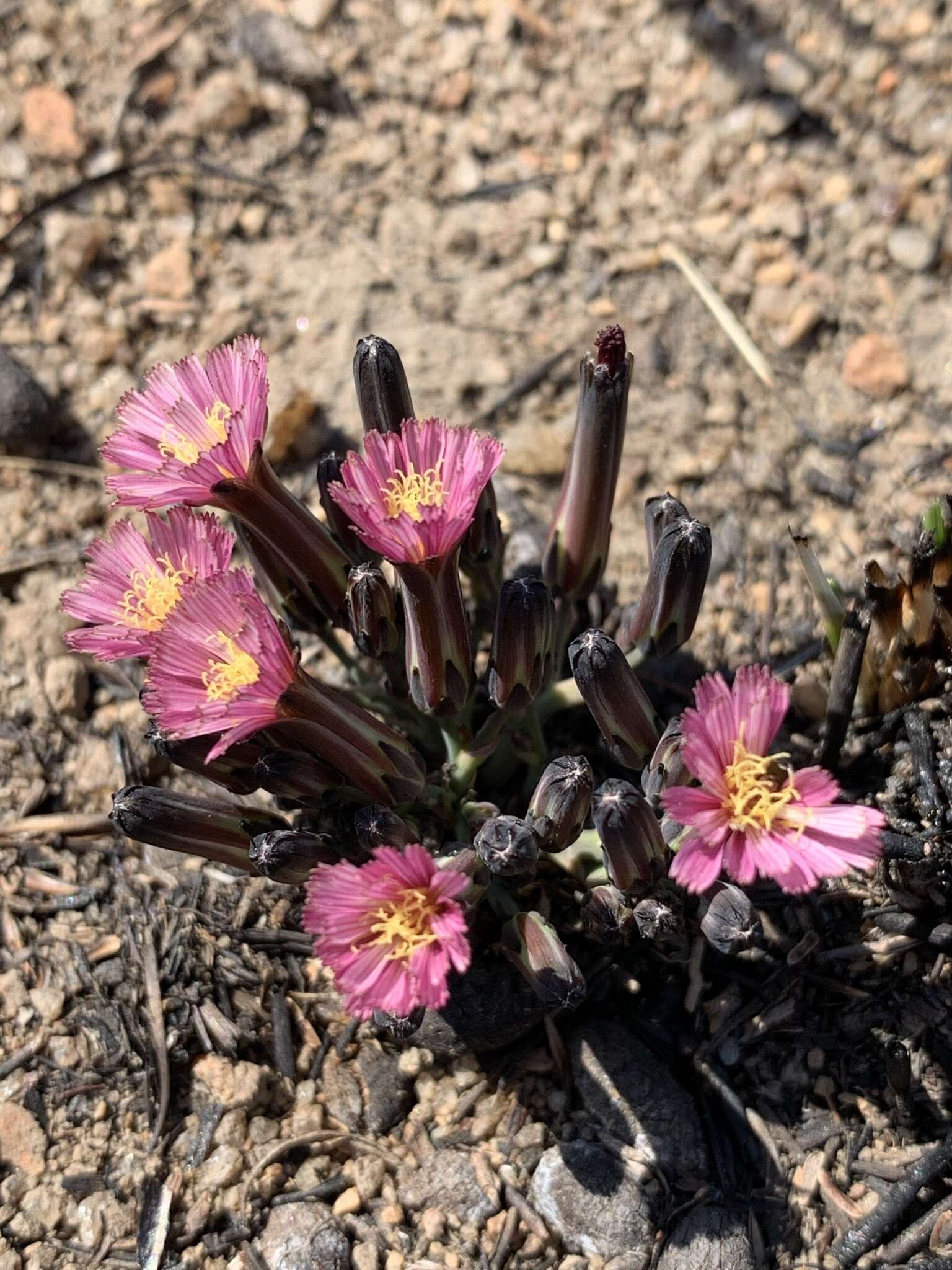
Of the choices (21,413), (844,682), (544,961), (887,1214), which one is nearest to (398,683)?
(544,961)

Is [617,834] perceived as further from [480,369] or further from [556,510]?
[480,369]

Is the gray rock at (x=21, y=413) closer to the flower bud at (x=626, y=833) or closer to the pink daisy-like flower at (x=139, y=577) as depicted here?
the pink daisy-like flower at (x=139, y=577)

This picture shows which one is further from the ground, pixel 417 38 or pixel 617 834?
pixel 417 38

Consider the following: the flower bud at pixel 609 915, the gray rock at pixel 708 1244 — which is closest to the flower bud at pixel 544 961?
the flower bud at pixel 609 915

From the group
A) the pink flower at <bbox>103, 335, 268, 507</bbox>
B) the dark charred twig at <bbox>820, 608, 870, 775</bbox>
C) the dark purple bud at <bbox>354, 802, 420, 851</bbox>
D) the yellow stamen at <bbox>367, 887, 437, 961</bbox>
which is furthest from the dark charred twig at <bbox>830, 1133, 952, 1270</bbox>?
the pink flower at <bbox>103, 335, 268, 507</bbox>

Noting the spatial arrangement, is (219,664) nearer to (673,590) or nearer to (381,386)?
(381,386)

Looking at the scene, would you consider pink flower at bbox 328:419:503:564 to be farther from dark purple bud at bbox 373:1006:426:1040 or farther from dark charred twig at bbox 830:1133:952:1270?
dark charred twig at bbox 830:1133:952:1270

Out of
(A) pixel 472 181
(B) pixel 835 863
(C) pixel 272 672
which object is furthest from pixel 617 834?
(A) pixel 472 181
